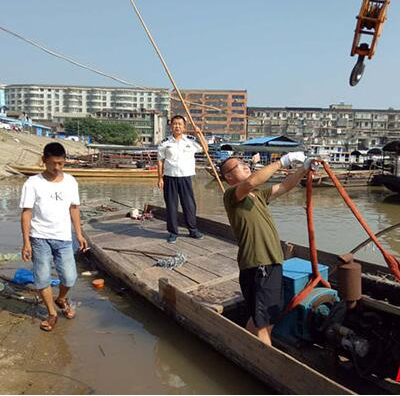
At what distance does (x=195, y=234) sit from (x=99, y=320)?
7.91ft

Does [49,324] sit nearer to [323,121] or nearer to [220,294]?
[220,294]

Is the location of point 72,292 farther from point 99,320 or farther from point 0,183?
point 0,183

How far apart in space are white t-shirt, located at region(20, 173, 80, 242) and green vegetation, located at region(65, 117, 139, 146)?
3118 inches

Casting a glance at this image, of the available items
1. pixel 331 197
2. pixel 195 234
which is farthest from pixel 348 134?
pixel 195 234

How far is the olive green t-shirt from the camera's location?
10.1 ft

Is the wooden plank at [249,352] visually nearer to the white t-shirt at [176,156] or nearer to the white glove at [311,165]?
the white glove at [311,165]

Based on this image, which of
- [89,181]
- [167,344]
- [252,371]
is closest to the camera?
[252,371]

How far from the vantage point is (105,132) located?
82.8m

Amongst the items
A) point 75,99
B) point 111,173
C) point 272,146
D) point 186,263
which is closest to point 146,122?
point 75,99

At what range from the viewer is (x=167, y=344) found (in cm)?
391

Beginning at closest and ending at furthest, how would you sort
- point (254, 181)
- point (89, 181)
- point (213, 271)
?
1. point (254, 181)
2. point (213, 271)
3. point (89, 181)

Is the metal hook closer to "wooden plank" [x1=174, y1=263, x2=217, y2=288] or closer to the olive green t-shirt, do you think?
"wooden plank" [x1=174, y1=263, x2=217, y2=288]

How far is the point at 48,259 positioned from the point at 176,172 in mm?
2714

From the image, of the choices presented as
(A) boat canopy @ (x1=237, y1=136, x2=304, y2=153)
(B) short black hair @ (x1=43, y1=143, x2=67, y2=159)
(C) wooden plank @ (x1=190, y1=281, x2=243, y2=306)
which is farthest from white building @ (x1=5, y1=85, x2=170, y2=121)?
(B) short black hair @ (x1=43, y1=143, x2=67, y2=159)
